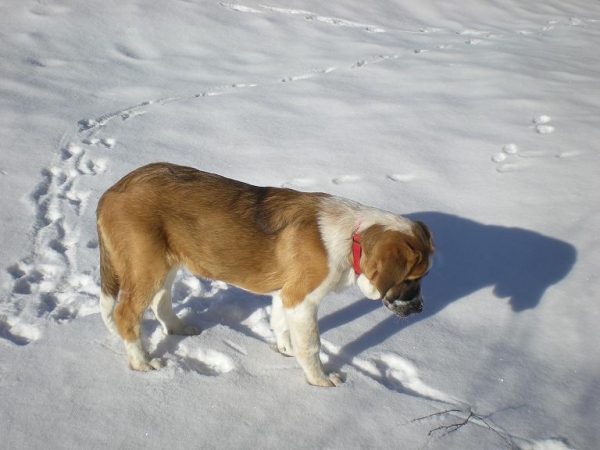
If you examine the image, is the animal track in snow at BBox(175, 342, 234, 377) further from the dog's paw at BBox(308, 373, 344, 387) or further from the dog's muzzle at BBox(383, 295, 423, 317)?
the dog's muzzle at BBox(383, 295, 423, 317)

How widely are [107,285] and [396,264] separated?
72.2 inches

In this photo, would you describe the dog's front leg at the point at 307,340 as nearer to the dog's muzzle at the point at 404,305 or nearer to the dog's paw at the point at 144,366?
the dog's muzzle at the point at 404,305

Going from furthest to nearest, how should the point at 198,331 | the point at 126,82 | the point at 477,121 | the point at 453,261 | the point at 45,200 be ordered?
the point at 126,82 → the point at 477,121 → the point at 45,200 → the point at 453,261 → the point at 198,331

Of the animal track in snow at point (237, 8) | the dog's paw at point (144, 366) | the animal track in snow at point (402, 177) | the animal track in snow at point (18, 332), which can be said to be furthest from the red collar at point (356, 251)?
the animal track in snow at point (237, 8)

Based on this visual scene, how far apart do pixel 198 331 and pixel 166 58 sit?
6342mm

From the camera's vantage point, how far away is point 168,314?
390cm

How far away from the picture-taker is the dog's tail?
3520 millimetres

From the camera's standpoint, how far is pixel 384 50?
10078 millimetres

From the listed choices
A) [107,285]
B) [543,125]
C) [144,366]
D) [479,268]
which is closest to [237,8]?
[543,125]

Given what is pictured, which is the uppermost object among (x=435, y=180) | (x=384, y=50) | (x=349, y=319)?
(x=384, y=50)

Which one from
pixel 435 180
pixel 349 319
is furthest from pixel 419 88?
pixel 349 319

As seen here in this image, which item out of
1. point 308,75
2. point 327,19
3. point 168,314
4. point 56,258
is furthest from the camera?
point 327,19

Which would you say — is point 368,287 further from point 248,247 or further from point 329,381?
point 248,247

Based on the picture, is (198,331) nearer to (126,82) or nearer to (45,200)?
(45,200)
